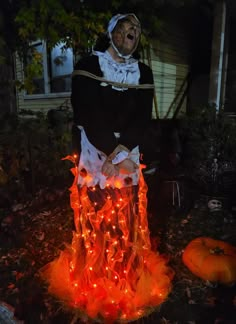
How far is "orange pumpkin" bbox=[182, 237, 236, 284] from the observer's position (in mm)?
2150

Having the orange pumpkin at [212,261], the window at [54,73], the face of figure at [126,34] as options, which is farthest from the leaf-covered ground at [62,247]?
the window at [54,73]

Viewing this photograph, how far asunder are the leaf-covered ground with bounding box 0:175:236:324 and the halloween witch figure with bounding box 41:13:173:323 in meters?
0.12

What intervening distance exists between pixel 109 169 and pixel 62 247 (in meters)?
1.51

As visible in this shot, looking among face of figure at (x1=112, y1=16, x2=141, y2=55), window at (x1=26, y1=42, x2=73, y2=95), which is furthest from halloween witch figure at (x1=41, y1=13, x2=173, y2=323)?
window at (x1=26, y1=42, x2=73, y2=95)

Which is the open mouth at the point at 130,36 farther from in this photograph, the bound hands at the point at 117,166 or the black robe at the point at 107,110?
the bound hands at the point at 117,166

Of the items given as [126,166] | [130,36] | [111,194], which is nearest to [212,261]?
[111,194]

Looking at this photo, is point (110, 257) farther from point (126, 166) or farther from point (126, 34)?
point (126, 34)

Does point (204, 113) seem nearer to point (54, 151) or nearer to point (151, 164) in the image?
point (151, 164)

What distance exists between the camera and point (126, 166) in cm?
166

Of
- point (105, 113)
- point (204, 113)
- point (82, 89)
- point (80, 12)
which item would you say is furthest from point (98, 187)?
point (80, 12)

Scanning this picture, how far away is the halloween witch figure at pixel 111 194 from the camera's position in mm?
→ 1570

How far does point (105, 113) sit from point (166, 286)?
4.64 ft

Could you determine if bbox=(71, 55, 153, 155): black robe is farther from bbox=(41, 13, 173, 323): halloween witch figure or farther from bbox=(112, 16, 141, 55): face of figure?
bbox=(112, 16, 141, 55): face of figure

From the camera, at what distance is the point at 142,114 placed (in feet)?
5.41
